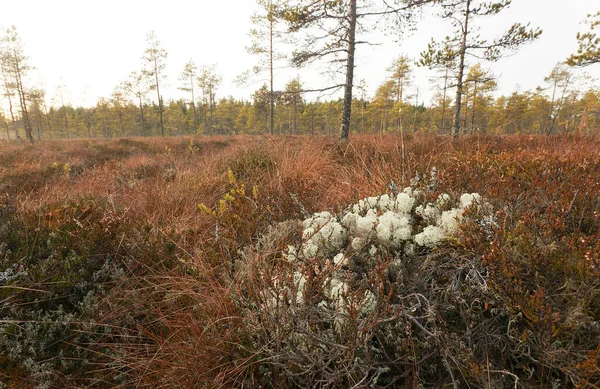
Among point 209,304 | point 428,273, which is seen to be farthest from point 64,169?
point 428,273

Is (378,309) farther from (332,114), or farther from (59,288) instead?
(332,114)

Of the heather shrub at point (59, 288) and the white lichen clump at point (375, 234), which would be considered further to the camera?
the white lichen clump at point (375, 234)

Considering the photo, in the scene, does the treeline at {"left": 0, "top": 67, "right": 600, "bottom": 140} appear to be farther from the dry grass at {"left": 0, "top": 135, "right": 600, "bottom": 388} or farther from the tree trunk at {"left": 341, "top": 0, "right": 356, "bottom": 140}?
the dry grass at {"left": 0, "top": 135, "right": 600, "bottom": 388}

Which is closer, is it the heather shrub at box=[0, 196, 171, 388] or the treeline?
the heather shrub at box=[0, 196, 171, 388]

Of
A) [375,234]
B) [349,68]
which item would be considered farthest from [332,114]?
[375,234]

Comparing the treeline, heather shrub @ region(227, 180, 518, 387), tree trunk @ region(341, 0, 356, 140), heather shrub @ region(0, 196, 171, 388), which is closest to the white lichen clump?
heather shrub @ region(227, 180, 518, 387)

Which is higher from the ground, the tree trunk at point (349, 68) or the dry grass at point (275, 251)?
the tree trunk at point (349, 68)

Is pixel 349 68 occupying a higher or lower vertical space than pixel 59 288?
higher

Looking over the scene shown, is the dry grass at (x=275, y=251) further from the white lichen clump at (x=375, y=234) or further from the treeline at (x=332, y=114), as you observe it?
the treeline at (x=332, y=114)

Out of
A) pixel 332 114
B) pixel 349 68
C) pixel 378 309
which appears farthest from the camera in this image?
pixel 332 114

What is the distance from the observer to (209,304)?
1.57m

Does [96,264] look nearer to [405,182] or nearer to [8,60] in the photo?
[405,182]

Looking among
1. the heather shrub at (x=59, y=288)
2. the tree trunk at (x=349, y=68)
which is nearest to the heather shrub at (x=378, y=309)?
the heather shrub at (x=59, y=288)

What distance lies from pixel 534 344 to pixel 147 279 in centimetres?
233
